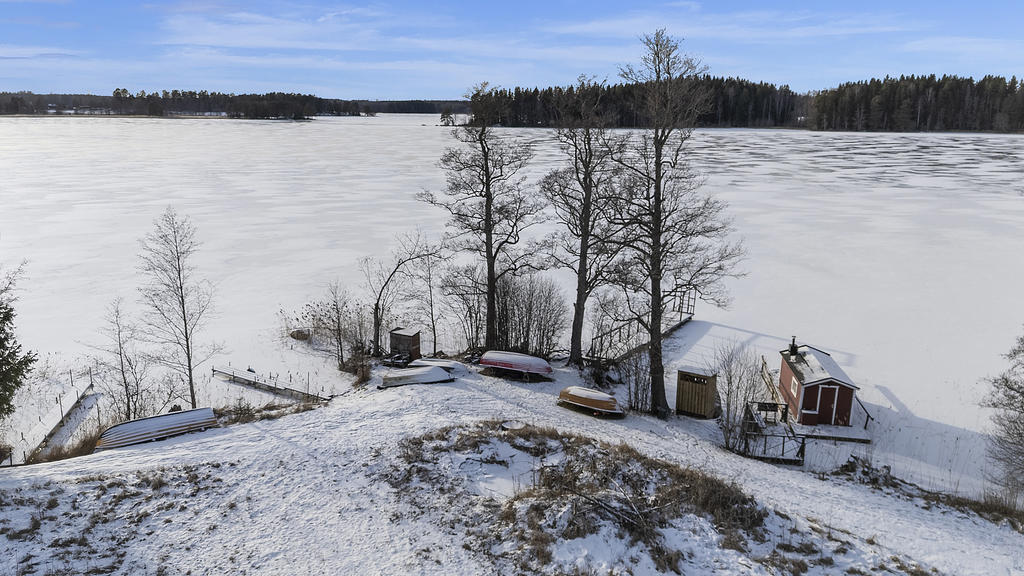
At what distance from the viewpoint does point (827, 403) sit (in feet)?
60.7

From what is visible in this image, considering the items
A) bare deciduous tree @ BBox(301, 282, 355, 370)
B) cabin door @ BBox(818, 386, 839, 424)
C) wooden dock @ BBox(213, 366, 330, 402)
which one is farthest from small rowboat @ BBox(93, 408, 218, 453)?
cabin door @ BBox(818, 386, 839, 424)

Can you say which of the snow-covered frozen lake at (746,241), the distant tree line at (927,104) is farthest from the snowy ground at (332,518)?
the distant tree line at (927,104)

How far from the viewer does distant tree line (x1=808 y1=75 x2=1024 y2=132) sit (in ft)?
402

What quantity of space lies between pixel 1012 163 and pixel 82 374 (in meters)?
91.6

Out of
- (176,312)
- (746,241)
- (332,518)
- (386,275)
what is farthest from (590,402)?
(746,241)

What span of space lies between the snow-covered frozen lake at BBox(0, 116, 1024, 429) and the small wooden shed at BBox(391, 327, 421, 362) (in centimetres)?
452

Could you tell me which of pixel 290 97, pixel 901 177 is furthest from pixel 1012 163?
pixel 290 97

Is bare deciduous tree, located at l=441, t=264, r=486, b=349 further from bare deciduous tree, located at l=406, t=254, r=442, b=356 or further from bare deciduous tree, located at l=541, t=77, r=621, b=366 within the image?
bare deciduous tree, located at l=541, t=77, r=621, b=366

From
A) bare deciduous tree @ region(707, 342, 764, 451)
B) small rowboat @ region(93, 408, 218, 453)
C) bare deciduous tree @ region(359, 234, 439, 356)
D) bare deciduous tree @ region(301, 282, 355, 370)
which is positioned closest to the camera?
small rowboat @ region(93, 408, 218, 453)

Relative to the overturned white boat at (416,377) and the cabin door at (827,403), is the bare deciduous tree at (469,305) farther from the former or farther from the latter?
the cabin door at (827,403)

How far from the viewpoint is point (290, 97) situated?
19775 cm

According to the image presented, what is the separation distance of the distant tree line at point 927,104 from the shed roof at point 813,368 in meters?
128

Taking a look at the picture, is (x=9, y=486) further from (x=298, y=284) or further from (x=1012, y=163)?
(x=1012, y=163)

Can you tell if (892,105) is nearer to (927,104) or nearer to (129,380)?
(927,104)
